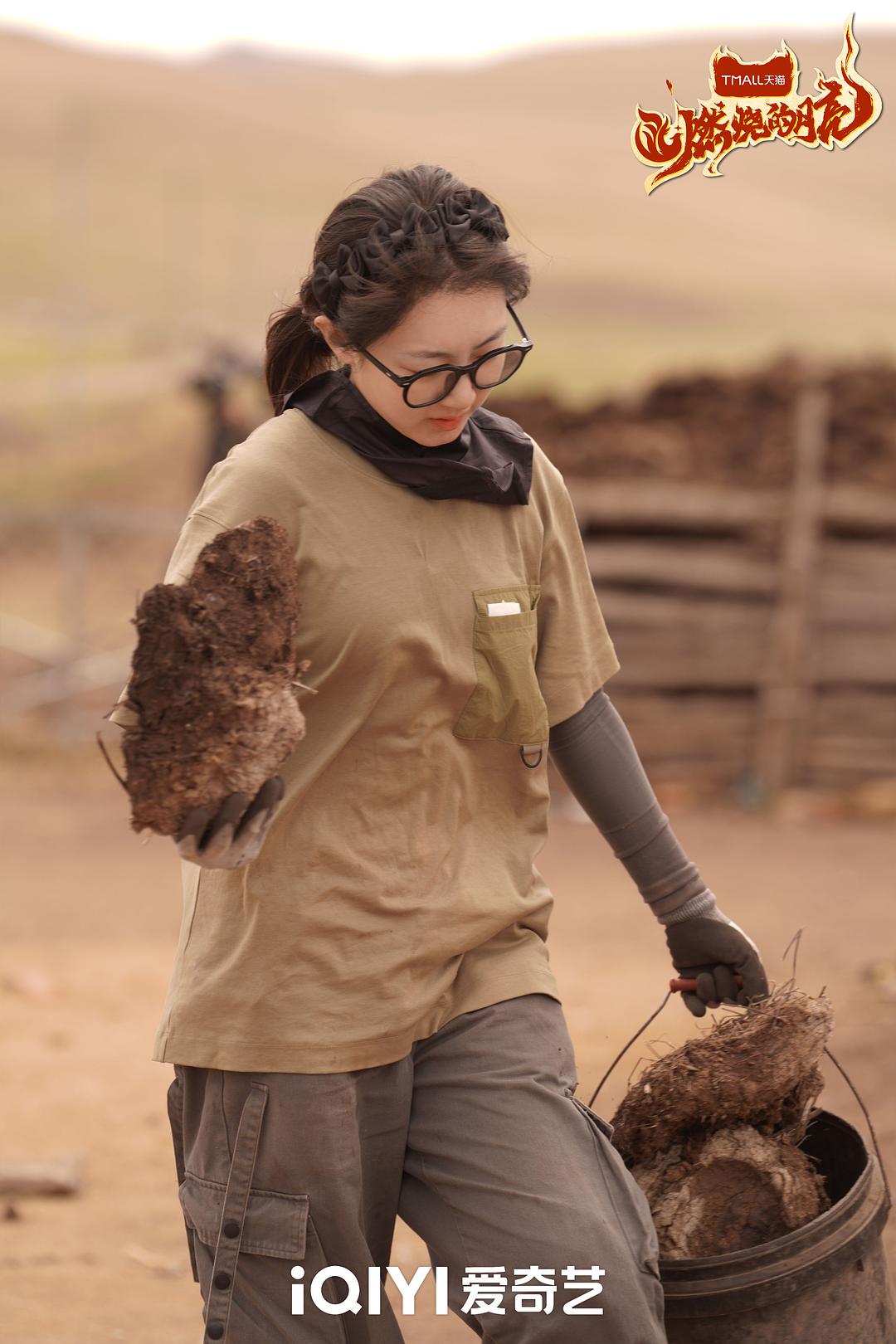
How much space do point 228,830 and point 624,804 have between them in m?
0.77

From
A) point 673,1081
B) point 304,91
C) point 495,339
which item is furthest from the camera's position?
point 304,91

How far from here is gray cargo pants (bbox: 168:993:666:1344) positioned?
209cm

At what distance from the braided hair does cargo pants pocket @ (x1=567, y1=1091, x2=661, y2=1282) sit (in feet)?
3.80

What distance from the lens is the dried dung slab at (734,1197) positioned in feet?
8.11

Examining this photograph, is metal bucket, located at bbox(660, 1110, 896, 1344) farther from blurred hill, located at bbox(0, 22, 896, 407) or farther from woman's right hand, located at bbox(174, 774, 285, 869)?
blurred hill, located at bbox(0, 22, 896, 407)

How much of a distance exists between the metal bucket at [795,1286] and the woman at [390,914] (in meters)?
0.14

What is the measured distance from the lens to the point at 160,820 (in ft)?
6.43

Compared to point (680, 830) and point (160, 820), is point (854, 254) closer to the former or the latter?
point (680, 830)

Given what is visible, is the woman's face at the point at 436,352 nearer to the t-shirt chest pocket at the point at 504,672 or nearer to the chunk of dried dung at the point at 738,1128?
the t-shirt chest pocket at the point at 504,672

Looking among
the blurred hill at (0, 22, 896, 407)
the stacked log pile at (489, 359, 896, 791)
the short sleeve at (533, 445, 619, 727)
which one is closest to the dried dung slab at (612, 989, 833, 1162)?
the short sleeve at (533, 445, 619, 727)

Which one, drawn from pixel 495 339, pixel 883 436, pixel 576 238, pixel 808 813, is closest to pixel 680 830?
pixel 808 813

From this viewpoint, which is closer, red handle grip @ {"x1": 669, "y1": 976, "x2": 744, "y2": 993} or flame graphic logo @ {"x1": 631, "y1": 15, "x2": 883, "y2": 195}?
red handle grip @ {"x1": 669, "y1": 976, "x2": 744, "y2": 993}

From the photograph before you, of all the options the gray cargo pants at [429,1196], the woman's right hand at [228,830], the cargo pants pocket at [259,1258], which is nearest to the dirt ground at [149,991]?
the gray cargo pants at [429,1196]

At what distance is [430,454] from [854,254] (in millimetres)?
54539
